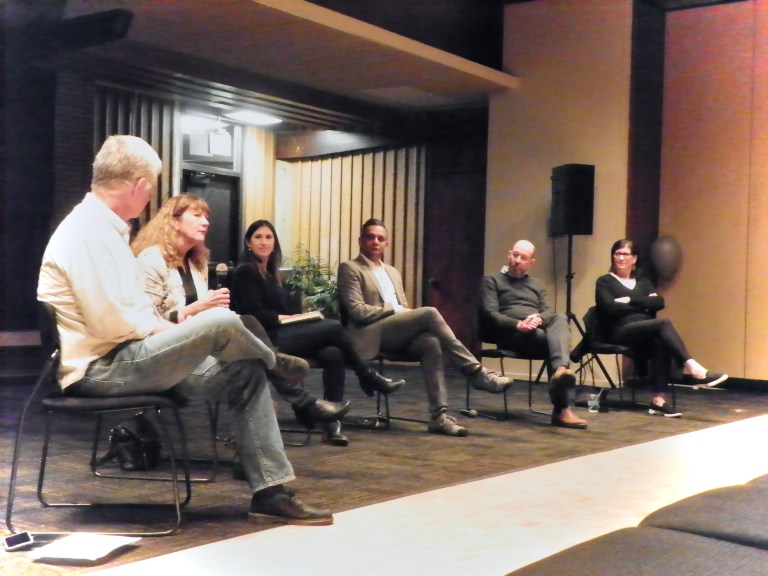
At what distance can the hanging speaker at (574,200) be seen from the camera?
6.89 meters

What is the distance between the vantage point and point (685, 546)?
1.19 m

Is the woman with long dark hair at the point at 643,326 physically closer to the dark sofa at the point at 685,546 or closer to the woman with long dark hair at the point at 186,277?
the woman with long dark hair at the point at 186,277

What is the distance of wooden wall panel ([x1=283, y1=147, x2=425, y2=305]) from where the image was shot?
8.91m

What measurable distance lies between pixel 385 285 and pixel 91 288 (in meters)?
2.50

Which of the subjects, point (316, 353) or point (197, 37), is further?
point (197, 37)

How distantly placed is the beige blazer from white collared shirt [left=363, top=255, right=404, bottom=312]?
49mm

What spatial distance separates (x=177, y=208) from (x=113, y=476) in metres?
1.01

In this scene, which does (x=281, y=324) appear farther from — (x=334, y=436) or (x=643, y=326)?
(x=643, y=326)

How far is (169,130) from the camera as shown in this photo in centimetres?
887

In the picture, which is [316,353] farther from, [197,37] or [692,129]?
[692,129]

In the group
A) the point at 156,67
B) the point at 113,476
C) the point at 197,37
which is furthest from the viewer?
the point at 156,67

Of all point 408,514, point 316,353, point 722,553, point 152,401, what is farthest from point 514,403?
point 722,553

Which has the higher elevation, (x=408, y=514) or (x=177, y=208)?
(x=177, y=208)

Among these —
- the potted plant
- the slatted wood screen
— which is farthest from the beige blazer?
the potted plant
